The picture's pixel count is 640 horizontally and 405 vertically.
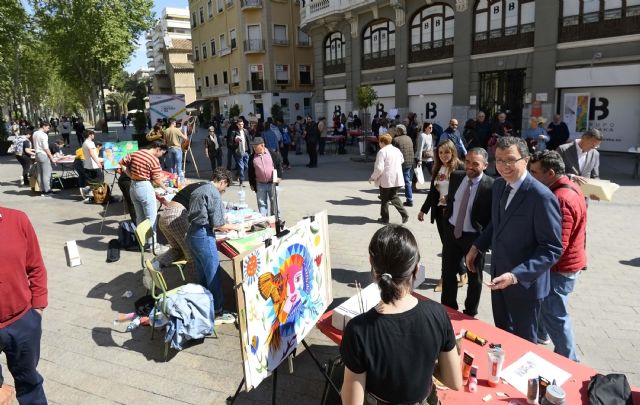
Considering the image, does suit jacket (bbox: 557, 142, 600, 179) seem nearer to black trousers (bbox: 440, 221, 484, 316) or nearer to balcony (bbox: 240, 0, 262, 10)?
black trousers (bbox: 440, 221, 484, 316)

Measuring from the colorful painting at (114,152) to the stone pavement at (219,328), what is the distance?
5.41 feet

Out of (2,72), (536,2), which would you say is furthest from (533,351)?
(2,72)

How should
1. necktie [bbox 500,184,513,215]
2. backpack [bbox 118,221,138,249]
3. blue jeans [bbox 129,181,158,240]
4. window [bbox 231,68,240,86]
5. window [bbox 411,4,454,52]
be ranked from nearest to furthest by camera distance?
necktie [bbox 500,184,513,215] → blue jeans [bbox 129,181,158,240] → backpack [bbox 118,221,138,249] → window [bbox 411,4,454,52] → window [bbox 231,68,240,86]

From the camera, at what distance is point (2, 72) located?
110 feet

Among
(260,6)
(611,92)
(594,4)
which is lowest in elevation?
(611,92)

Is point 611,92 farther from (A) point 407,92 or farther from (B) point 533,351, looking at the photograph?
(B) point 533,351

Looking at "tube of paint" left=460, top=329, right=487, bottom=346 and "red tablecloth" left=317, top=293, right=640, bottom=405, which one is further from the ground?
"tube of paint" left=460, top=329, right=487, bottom=346

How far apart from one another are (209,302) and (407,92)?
22.2 meters

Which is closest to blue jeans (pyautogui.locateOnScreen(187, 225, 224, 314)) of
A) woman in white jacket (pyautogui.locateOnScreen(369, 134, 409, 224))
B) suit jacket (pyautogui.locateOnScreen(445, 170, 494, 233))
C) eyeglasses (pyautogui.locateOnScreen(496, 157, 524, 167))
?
suit jacket (pyautogui.locateOnScreen(445, 170, 494, 233))

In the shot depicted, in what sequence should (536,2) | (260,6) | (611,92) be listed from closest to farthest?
(611,92) → (536,2) → (260,6)

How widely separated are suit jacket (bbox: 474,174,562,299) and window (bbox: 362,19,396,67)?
23707mm

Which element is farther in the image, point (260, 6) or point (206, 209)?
point (260, 6)

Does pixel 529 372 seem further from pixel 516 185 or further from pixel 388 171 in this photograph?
pixel 388 171

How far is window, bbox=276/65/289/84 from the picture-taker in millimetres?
37656
